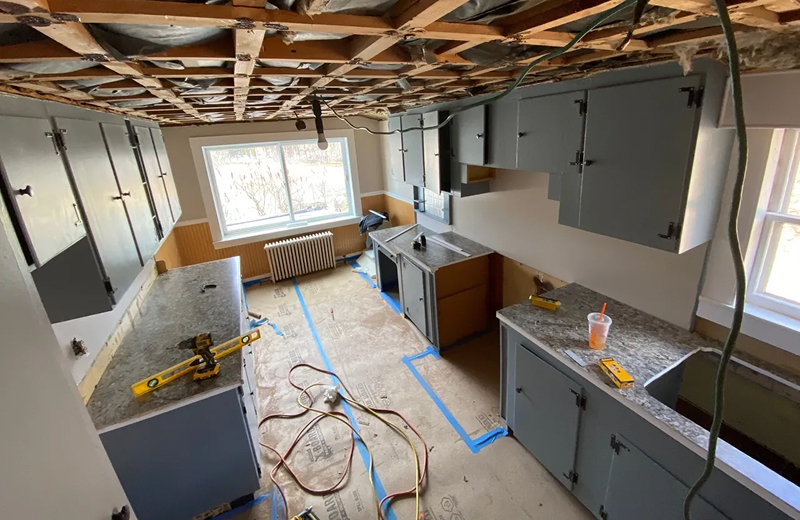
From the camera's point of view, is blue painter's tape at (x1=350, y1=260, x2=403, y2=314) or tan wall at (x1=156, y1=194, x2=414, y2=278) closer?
blue painter's tape at (x1=350, y1=260, x2=403, y2=314)

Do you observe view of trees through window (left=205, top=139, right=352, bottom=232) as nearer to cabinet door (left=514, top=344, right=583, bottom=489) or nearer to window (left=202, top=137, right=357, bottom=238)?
window (left=202, top=137, right=357, bottom=238)

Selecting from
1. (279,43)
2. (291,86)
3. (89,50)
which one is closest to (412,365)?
(291,86)

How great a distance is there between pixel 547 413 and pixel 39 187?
103 inches

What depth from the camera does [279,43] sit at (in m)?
1.21

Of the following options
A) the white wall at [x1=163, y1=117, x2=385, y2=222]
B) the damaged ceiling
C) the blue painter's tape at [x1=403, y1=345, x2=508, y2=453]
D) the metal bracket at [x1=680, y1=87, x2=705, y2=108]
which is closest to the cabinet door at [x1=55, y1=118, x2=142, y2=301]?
the damaged ceiling

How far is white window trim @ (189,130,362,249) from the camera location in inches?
186

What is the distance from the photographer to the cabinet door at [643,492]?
148 cm

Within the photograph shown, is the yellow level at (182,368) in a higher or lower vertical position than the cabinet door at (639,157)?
lower

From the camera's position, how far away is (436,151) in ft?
11.0

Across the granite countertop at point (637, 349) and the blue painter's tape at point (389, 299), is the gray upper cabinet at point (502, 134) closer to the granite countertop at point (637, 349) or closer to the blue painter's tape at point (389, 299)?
the granite countertop at point (637, 349)

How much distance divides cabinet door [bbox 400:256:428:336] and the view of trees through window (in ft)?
7.98

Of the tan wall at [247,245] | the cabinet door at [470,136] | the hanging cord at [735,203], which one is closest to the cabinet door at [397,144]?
the tan wall at [247,245]

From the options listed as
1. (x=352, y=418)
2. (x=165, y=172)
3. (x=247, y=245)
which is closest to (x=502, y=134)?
(x=352, y=418)

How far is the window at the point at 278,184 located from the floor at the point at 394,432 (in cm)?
173
